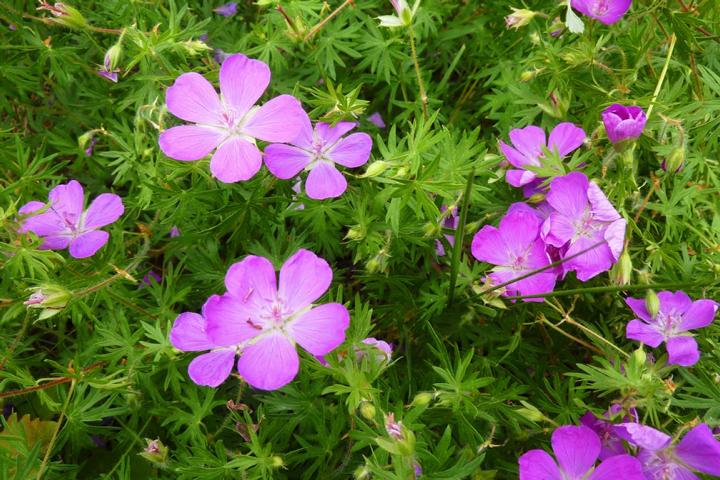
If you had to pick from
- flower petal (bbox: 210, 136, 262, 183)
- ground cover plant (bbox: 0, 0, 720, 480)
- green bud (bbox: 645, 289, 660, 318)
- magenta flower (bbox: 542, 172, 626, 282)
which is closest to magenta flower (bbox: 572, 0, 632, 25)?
ground cover plant (bbox: 0, 0, 720, 480)

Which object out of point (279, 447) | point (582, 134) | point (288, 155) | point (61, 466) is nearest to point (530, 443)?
point (279, 447)

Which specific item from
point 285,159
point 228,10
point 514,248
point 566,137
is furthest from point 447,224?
point 228,10

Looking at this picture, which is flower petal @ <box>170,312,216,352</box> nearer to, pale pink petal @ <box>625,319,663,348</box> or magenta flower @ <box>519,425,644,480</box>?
magenta flower @ <box>519,425,644,480</box>

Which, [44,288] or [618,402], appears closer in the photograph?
[618,402]

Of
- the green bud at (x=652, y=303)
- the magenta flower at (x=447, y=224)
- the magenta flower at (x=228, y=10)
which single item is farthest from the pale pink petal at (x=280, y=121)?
the magenta flower at (x=228, y=10)

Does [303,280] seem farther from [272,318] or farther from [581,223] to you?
[581,223]

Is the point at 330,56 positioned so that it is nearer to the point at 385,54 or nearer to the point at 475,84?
the point at 385,54

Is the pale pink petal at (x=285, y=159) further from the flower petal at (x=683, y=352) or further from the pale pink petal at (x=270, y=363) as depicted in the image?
the flower petal at (x=683, y=352)

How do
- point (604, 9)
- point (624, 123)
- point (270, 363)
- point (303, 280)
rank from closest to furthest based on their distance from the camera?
1. point (270, 363)
2. point (303, 280)
3. point (624, 123)
4. point (604, 9)
